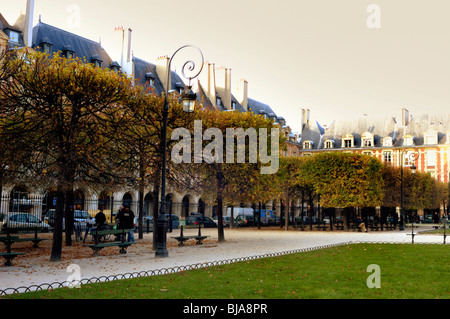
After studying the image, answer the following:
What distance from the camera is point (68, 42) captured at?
39688 millimetres

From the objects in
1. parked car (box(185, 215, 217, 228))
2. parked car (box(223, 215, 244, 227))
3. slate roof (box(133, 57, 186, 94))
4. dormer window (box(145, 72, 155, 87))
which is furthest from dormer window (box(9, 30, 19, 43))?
parked car (box(223, 215, 244, 227))

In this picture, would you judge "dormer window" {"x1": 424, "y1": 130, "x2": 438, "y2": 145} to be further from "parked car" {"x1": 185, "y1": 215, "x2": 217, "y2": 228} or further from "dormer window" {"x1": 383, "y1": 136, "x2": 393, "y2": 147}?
"parked car" {"x1": 185, "y1": 215, "x2": 217, "y2": 228}

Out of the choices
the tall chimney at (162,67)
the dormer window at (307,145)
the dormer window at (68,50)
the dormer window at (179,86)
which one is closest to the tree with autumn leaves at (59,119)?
the dormer window at (68,50)

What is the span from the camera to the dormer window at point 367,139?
66.7 m

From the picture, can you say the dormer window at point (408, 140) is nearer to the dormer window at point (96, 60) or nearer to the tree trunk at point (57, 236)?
the dormer window at point (96, 60)

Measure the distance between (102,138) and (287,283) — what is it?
885 centimetres

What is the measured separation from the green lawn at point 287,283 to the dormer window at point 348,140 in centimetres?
5674

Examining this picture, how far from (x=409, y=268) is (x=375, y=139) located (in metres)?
58.6

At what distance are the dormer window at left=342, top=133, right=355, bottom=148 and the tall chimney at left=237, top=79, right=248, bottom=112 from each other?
743 inches

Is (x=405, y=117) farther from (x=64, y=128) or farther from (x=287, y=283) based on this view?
(x=287, y=283)

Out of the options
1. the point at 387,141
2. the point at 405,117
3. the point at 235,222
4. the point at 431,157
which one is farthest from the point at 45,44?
the point at 431,157

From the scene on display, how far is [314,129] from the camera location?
7300 centimetres
